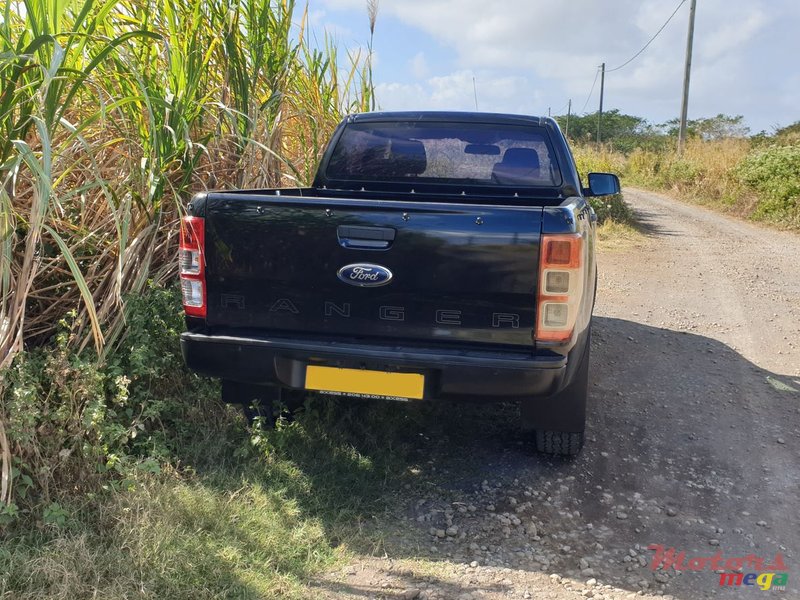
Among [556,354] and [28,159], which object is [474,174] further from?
[28,159]

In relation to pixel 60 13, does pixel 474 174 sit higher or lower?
lower

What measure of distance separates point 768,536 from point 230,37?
12.3 ft

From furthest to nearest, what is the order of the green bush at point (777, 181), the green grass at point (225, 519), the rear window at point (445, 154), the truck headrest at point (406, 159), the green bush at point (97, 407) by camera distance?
1. the green bush at point (777, 181)
2. the truck headrest at point (406, 159)
3. the rear window at point (445, 154)
4. the green bush at point (97, 407)
5. the green grass at point (225, 519)

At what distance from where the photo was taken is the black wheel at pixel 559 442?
3.24 metres

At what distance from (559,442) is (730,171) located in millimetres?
16927

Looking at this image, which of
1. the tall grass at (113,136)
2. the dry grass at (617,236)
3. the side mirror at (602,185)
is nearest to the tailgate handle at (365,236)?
the tall grass at (113,136)

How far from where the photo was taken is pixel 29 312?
320 centimetres

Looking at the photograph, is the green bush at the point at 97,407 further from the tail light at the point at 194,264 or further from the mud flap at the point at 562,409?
the mud flap at the point at 562,409

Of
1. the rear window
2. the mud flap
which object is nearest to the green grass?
the mud flap

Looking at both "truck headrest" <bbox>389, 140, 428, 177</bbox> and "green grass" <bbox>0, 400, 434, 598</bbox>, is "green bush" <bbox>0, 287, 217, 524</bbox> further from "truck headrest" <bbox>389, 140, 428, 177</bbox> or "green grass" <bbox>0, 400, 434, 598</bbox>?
"truck headrest" <bbox>389, 140, 428, 177</bbox>

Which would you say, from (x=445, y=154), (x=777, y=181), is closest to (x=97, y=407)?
(x=445, y=154)

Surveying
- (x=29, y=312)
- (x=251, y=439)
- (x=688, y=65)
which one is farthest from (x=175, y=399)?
(x=688, y=65)

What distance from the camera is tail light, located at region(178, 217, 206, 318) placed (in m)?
2.73

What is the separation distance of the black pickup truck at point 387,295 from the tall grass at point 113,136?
1.34ft
